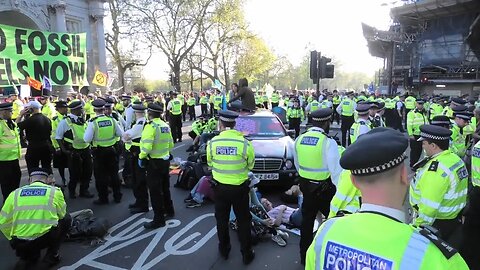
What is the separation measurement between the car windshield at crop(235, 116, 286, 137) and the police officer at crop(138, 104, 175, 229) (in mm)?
3014

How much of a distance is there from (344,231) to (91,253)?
4.81 metres

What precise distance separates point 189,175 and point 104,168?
1906mm

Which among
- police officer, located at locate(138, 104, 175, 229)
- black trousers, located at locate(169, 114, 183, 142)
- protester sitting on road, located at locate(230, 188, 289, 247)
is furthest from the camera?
black trousers, located at locate(169, 114, 183, 142)

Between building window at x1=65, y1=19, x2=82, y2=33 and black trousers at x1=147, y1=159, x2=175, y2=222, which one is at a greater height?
building window at x1=65, y1=19, x2=82, y2=33

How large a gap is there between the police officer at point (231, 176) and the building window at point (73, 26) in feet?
94.3

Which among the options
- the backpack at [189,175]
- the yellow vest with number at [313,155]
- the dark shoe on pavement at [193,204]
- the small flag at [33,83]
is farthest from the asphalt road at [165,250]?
the small flag at [33,83]

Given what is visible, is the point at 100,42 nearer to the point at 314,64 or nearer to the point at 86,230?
the point at 314,64

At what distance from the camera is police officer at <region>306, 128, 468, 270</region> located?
1360 millimetres

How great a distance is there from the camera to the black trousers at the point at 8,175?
6812 mm

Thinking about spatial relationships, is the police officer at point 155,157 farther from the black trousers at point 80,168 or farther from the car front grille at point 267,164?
the black trousers at point 80,168

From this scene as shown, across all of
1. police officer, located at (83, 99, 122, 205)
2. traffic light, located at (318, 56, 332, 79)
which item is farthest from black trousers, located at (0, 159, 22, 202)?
traffic light, located at (318, 56, 332, 79)

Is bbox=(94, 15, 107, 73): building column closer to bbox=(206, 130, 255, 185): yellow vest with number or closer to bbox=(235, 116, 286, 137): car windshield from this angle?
bbox=(235, 116, 286, 137): car windshield

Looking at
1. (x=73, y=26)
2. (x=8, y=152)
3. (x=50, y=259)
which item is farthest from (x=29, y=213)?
(x=73, y=26)

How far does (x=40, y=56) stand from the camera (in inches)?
667
